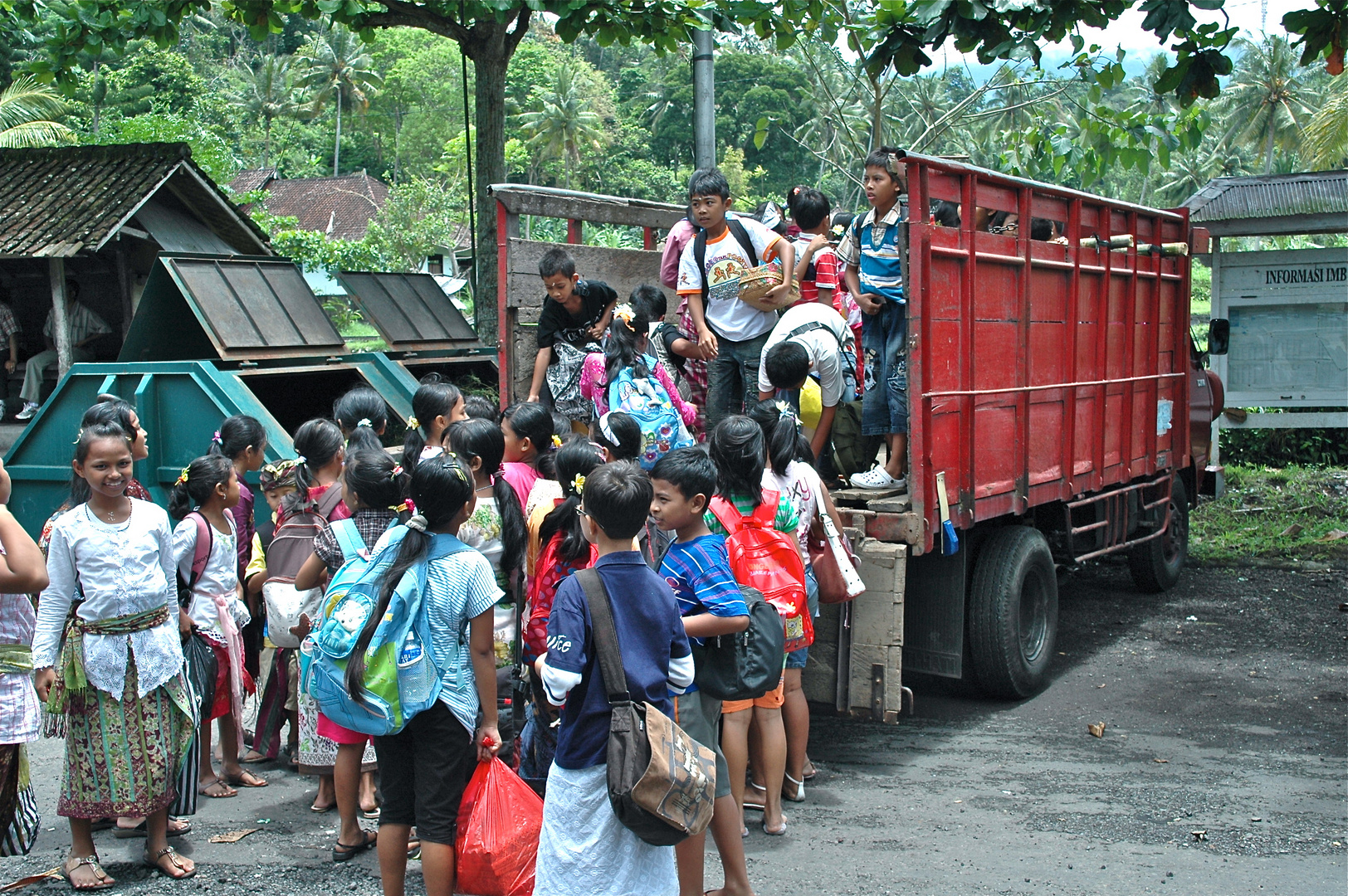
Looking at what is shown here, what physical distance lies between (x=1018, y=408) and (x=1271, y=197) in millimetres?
5853

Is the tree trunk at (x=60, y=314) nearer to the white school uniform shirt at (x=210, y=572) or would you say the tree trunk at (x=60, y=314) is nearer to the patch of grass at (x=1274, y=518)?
the white school uniform shirt at (x=210, y=572)

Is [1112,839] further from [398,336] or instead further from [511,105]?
[511,105]

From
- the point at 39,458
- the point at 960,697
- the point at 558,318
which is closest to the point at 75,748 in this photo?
the point at 558,318

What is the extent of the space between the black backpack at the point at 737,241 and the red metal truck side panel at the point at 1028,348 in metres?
1.07

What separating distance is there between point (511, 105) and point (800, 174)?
48.0ft

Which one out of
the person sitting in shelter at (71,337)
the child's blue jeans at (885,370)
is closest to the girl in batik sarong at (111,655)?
the child's blue jeans at (885,370)

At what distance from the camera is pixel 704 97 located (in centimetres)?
825

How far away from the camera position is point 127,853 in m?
3.99

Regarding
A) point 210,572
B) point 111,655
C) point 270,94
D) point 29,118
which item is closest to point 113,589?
point 111,655

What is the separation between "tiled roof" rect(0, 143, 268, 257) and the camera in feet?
34.4

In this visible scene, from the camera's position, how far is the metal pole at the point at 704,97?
8156mm

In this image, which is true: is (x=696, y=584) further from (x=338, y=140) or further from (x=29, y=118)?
(x=338, y=140)

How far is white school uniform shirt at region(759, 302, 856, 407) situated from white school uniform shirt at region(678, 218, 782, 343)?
32cm

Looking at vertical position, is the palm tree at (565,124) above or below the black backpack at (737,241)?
above
